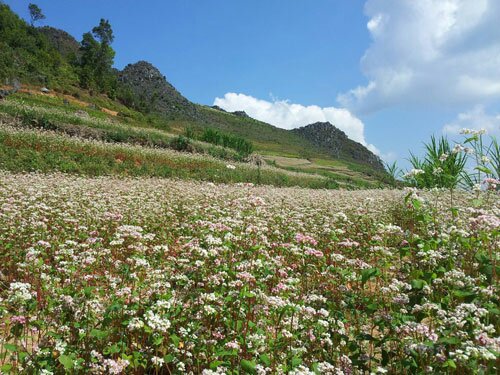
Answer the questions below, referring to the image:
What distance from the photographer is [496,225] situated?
3637 mm

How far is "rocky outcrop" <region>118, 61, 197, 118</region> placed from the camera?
448 feet

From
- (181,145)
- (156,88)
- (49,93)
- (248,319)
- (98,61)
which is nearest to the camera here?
(248,319)

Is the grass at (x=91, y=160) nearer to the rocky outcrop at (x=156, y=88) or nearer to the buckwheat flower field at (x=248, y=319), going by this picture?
the buckwheat flower field at (x=248, y=319)

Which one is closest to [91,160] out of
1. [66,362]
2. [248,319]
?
[248,319]

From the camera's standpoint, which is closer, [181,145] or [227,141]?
[181,145]

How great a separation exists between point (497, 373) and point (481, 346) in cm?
76

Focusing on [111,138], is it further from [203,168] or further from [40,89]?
[40,89]

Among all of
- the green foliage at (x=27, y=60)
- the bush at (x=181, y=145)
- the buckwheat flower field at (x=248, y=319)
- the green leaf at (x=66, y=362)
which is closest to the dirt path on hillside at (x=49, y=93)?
the green foliage at (x=27, y=60)

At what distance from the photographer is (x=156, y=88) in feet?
495

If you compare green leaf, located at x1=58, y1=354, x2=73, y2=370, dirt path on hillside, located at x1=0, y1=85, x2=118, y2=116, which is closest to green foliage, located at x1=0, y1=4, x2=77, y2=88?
dirt path on hillside, located at x1=0, y1=85, x2=118, y2=116

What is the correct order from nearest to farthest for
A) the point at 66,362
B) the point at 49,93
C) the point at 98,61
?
the point at 66,362
the point at 49,93
the point at 98,61

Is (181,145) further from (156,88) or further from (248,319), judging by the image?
(156,88)

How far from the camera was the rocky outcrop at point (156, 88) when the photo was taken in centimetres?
13662

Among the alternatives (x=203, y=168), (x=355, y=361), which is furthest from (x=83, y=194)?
(x=203, y=168)
